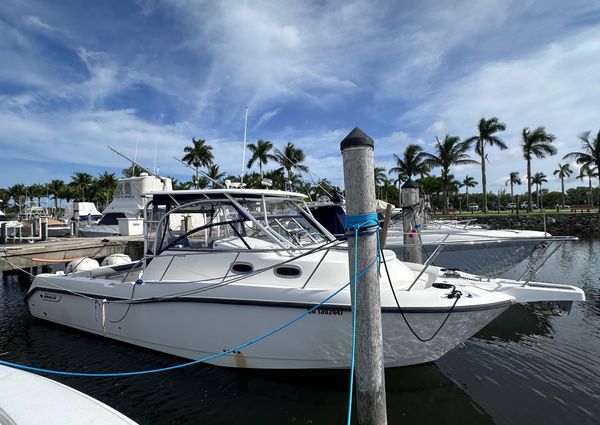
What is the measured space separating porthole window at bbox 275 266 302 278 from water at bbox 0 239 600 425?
4.77 feet

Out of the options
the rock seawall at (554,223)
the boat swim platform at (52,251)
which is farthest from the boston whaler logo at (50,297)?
the rock seawall at (554,223)

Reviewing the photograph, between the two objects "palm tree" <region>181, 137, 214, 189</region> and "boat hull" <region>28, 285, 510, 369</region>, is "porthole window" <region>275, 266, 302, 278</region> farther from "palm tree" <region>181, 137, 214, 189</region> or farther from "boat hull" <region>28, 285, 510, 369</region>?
"palm tree" <region>181, 137, 214, 189</region>

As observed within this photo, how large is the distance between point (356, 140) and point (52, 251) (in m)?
12.4

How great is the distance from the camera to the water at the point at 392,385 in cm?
431

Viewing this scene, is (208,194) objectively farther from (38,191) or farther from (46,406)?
(38,191)

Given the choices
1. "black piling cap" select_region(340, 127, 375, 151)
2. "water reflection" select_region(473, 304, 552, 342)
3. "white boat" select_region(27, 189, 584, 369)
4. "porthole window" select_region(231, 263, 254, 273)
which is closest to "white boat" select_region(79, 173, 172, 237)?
"white boat" select_region(27, 189, 584, 369)

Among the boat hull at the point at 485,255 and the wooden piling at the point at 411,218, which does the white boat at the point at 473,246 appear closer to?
the boat hull at the point at 485,255

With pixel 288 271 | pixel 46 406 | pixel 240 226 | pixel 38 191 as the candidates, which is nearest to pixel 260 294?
pixel 288 271

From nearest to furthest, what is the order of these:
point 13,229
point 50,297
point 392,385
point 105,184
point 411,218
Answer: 1. point 392,385
2. point 50,297
3. point 411,218
4. point 13,229
5. point 105,184

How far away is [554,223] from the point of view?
32.2m

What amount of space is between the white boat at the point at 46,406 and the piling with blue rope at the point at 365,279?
205 centimetres

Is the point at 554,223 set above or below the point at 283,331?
above

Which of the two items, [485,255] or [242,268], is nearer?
[242,268]

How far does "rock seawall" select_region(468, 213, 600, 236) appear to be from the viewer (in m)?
29.5
